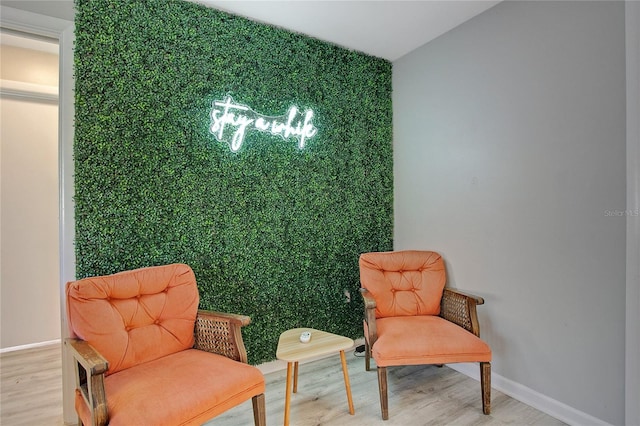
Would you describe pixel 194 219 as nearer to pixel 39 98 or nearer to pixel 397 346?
pixel 397 346

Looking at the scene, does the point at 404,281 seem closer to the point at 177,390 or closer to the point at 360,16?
the point at 177,390

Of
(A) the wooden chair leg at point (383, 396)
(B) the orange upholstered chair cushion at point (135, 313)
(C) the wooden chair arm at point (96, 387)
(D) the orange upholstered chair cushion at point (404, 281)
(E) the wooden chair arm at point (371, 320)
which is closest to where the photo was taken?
(C) the wooden chair arm at point (96, 387)

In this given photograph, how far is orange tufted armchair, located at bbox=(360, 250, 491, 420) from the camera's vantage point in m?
2.06

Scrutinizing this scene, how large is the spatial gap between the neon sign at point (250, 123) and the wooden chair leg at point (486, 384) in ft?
6.79

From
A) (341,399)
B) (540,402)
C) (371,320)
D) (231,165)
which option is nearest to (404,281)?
(371,320)

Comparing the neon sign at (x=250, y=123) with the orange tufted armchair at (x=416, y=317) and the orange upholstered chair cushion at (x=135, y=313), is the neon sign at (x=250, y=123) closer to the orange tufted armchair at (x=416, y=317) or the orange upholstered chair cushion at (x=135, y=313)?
the orange upholstered chair cushion at (x=135, y=313)

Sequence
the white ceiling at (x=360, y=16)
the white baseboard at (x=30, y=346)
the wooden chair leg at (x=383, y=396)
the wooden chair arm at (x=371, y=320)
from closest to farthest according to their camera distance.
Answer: the wooden chair leg at (x=383, y=396), the wooden chair arm at (x=371, y=320), the white ceiling at (x=360, y=16), the white baseboard at (x=30, y=346)

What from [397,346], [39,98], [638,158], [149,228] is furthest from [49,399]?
[638,158]

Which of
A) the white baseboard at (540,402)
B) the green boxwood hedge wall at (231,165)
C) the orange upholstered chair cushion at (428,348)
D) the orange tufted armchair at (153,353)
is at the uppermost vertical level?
the green boxwood hedge wall at (231,165)

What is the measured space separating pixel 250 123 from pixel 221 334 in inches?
60.6

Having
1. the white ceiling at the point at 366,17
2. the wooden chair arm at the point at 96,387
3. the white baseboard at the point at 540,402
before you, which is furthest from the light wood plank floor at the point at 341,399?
the white ceiling at the point at 366,17

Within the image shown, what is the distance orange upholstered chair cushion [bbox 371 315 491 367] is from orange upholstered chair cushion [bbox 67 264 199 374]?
3.91 feet

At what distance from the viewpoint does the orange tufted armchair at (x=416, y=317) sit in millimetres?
2059

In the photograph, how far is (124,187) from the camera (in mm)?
2145
